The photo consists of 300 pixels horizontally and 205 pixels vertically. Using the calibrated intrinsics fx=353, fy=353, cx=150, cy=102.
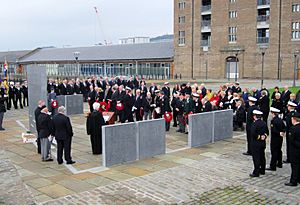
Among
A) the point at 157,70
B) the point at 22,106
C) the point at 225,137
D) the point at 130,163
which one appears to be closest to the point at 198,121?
the point at 225,137

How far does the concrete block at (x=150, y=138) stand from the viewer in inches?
450

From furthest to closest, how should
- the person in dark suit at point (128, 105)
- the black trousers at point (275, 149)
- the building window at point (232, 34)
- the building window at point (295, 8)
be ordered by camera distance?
the building window at point (232, 34)
the building window at point (295, 8)
the person in dark suit at point (128, 105)
the black trousers at point (275, 149)

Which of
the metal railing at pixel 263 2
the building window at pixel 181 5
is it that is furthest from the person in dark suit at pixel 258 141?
the building window at pixel 181 5

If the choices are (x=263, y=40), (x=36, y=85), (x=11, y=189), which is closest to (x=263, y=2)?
(x=263, y=40)

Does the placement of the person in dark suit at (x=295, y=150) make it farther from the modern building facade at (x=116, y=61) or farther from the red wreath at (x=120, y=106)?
the modern building facade at (x=116, y=61)

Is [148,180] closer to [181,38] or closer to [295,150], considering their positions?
[295,150]

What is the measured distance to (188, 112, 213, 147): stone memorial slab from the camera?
42.4ft

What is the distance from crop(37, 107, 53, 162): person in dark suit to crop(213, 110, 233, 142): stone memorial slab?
6.39m

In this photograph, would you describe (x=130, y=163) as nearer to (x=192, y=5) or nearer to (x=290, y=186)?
(x=290, y=186)

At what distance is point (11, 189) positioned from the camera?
6973mm

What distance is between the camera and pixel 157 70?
61594 millimetres

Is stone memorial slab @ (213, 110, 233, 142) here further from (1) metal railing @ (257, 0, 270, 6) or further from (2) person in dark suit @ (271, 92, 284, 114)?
(1) metal railing @ (257, 0, 270, 6)

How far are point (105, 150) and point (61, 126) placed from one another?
1518 millimetres

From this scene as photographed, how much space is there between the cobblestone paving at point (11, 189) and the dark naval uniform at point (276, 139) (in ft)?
21.9
